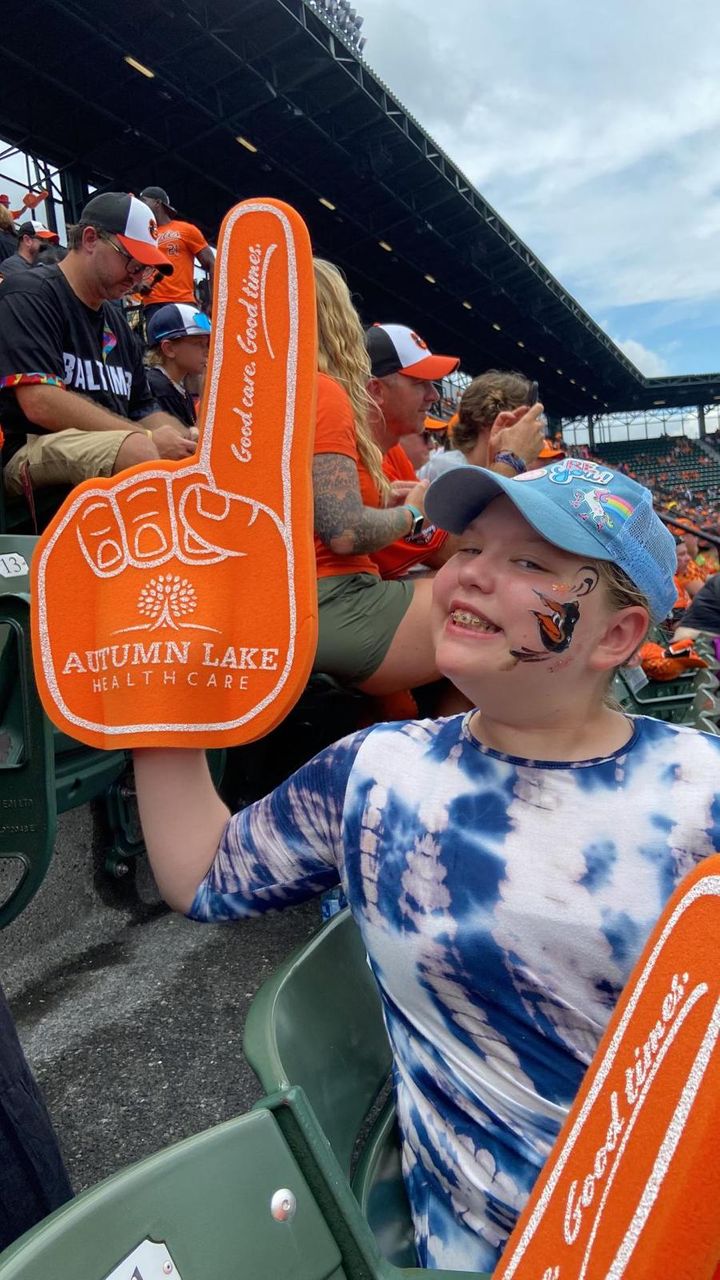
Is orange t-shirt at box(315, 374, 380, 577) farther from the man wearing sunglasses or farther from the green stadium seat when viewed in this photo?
the green stadium seat

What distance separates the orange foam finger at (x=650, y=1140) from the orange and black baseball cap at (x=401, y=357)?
2.29 m

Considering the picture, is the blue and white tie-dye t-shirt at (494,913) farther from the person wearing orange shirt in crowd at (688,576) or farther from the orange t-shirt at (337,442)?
the person wearing orange shirt in crowd at (688,576)

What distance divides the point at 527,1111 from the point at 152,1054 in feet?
3.83

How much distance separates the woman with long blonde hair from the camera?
1873mm

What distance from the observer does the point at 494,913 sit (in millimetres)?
802

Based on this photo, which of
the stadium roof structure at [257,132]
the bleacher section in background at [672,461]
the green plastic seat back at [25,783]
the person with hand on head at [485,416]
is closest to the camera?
the green plastic seat back at [25,783]

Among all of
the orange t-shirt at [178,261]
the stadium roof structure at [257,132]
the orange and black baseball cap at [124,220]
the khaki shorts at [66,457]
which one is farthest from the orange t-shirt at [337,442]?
the stadium roof structure at [257,132]

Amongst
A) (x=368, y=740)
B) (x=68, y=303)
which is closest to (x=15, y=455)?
(x=68, y=303)

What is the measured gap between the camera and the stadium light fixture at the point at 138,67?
11.3 meters

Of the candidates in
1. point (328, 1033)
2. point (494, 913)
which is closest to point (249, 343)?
point (494, 913)

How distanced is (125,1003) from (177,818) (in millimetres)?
→ 1188

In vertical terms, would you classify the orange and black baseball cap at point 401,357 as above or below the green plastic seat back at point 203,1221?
above

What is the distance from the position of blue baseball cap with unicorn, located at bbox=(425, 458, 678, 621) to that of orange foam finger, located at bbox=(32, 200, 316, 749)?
6.3 inches

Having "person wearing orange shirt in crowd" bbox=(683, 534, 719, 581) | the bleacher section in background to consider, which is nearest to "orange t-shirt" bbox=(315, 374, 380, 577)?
"person wearing orange shirt in crowd" bbox=(683, 534, 719, 581)
